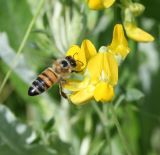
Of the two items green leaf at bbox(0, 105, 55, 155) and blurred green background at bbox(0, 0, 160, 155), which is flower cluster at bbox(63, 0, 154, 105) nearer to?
blurred green background at bbox(0, 0, 160, 155)

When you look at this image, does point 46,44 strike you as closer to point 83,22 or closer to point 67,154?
point 83,22

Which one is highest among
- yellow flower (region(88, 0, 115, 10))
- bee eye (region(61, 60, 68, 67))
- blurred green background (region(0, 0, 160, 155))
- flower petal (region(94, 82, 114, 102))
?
yellow flower (region(88, 0, 115, 10))

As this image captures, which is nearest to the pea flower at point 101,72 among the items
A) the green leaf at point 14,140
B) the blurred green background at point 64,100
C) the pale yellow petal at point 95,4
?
the pale yellow petal at point 95,4

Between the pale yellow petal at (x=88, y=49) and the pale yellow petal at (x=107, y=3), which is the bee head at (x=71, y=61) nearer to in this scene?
the pale yellow petal at (x=88, y=49)

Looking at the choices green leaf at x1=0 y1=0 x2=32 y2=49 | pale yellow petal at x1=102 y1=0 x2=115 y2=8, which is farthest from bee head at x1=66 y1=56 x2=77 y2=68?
green leaf at x1=0 y1=0 x2=32 y2=49

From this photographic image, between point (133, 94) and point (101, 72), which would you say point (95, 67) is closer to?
point (101, 72)

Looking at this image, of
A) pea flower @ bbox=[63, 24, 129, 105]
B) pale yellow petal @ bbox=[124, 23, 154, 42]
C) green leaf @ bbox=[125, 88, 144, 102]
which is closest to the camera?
pea flower @ bbox=[63, 24, 129, 105]

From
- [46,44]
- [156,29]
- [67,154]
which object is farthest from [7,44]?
[156,29]
